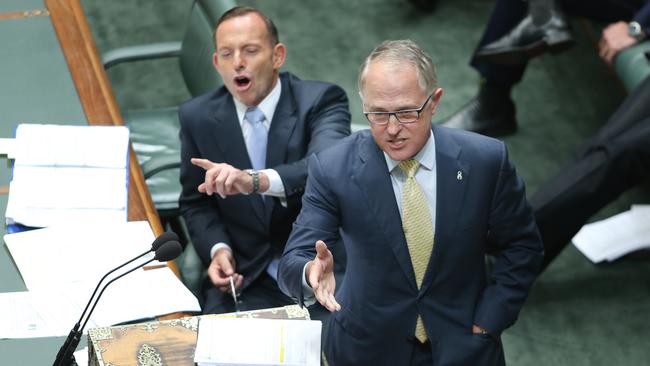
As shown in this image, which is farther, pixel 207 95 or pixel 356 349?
pixel 207 95

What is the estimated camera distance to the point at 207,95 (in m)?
3.57

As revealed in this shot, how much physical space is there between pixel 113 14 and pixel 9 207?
2748 mm

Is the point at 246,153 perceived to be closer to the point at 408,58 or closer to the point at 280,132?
the point at 280,132

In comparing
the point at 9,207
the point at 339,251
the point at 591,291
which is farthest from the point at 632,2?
the point at 9,207

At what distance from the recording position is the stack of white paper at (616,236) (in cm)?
446

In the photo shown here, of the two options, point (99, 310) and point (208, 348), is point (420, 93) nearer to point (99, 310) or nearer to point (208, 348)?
point (208, 348)

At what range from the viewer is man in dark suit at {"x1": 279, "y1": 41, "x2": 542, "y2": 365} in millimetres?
2770

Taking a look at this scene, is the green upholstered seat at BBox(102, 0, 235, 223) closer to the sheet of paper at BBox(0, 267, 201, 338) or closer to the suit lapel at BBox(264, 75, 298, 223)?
the suit lapel at BBox(264, 75, 298, 223)

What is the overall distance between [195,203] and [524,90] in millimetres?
2254

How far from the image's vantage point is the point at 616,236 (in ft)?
14.9

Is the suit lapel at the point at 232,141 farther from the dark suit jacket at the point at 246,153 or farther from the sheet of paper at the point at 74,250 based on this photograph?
the sheet of paper at the point at 74,250

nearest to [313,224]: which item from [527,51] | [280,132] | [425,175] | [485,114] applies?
[425,175]

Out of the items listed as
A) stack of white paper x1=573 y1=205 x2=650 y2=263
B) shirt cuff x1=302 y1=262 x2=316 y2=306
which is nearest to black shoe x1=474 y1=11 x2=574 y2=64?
stack of white paper x1=573 y1=205 x2=650 y2=263

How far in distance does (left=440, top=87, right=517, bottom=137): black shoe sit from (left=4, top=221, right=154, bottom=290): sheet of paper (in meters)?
1.99
